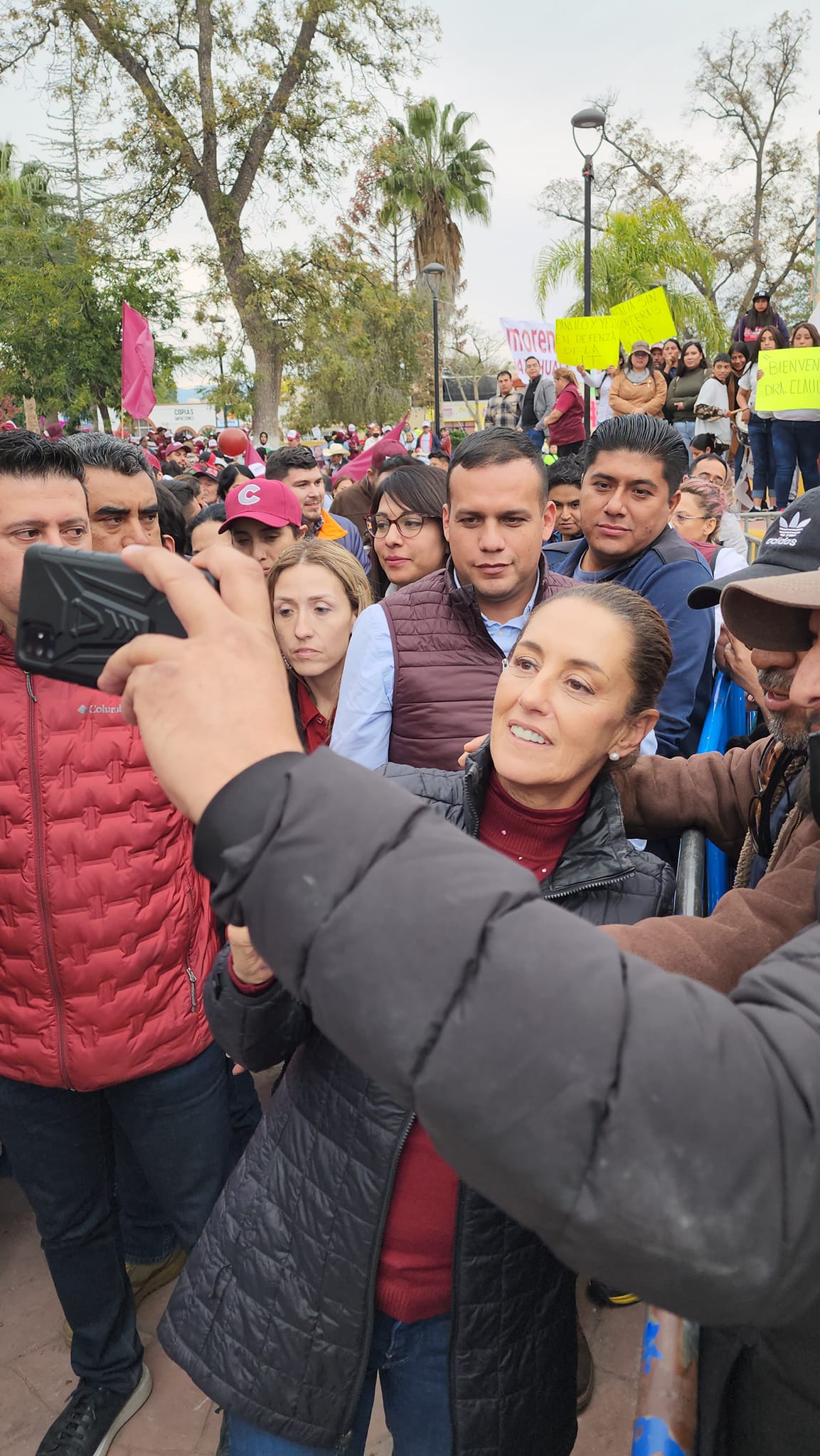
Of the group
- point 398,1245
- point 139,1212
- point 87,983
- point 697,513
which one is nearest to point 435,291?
point 697,513

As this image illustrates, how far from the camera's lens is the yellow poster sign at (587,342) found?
8.45 meters

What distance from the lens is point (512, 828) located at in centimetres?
156

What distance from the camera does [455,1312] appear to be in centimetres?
133

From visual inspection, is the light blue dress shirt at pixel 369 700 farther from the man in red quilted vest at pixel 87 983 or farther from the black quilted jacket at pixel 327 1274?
the black quilted jacket at pixel 327 1274

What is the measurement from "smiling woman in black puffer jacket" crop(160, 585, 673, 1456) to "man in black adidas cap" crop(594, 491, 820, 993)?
0.24 metres

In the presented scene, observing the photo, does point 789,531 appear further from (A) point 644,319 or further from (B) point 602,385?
(B) point 602,385

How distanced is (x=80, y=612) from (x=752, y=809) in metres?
1.11

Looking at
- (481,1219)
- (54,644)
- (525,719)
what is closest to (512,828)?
(525,719)

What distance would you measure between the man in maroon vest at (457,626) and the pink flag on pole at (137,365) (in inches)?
248

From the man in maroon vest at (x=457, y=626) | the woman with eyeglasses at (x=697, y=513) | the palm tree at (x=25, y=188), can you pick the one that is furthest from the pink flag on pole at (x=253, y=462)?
the palm tree at (x=25, y=188)

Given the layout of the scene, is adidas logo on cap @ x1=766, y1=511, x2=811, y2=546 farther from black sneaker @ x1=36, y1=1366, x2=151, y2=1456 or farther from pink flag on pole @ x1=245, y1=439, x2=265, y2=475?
pink flag on pole @ x1=245, y1=439, x2=265, y2=475

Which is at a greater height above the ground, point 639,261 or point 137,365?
point 639,261

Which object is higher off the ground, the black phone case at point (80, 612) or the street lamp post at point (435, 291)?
the street lamp post at point (435, 291)

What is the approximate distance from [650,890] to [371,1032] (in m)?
Answer: 0.96
